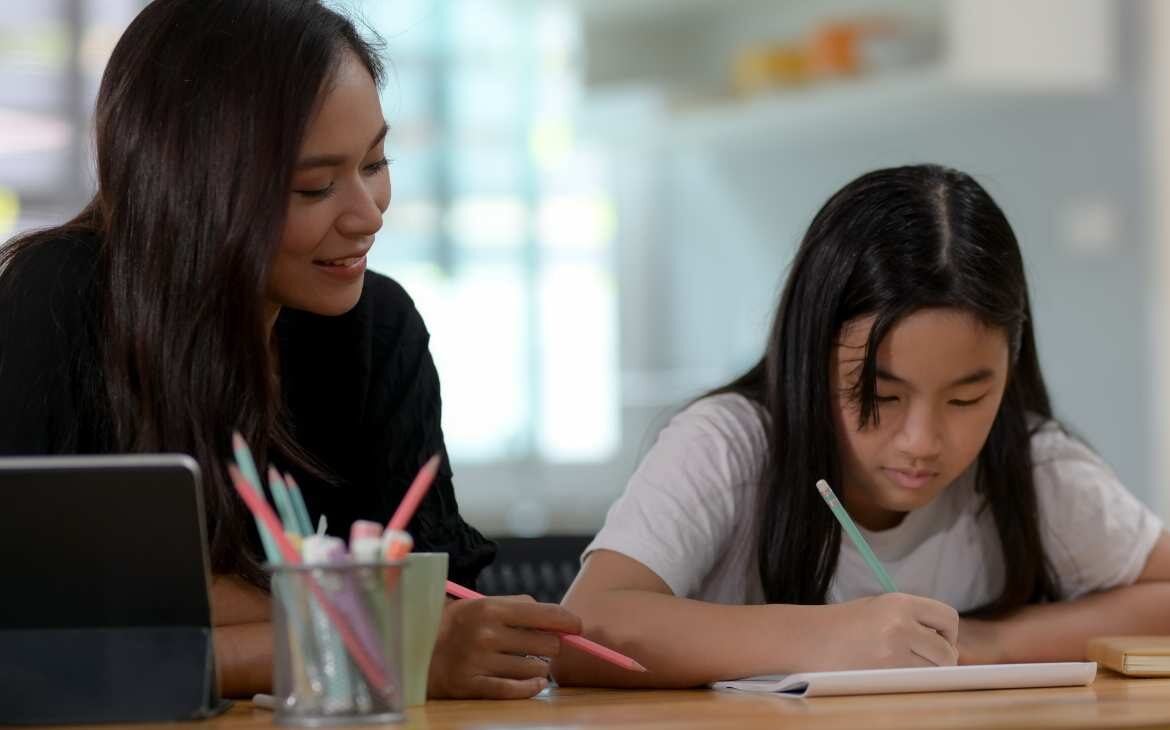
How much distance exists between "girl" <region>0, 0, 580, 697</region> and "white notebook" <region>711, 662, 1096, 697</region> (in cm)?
43

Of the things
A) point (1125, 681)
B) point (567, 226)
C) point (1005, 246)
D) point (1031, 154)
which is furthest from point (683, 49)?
point (1125, 681)

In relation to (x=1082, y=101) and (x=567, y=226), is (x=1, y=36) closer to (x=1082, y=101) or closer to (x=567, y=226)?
(x=567, y=226)

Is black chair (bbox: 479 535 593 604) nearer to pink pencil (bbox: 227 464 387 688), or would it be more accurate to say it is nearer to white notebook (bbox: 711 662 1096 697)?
white notebook (bbox: 711 662 1096 697)

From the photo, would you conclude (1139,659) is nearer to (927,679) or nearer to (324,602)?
(927,679)

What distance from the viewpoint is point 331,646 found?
100 cm

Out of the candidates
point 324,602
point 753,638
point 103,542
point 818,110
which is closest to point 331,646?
point 324,602

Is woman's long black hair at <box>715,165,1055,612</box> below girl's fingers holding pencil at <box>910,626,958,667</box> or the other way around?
the other way around

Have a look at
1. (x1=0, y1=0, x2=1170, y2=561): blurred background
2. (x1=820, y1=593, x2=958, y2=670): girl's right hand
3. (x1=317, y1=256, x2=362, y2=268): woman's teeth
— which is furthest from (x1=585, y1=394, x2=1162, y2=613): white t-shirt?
(x1=0, y1=0, x2=1170, y2=561): blurred background

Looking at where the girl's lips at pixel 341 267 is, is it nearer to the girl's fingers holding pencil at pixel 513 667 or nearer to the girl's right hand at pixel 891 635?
the girl's fingers holding pencil at pixel 513 667

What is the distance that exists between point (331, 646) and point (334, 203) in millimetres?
481

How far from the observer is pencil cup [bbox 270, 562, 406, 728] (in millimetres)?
996

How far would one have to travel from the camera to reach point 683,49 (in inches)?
200

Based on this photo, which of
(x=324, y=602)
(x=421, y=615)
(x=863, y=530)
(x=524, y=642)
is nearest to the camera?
(x=324, y=602)

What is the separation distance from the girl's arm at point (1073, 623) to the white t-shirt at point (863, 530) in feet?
0.10
